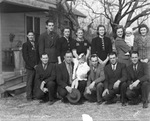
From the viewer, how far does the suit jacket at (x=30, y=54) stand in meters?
7.28

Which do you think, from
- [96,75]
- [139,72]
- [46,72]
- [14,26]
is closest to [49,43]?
[46,72]

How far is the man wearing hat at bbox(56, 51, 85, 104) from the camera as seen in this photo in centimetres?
685

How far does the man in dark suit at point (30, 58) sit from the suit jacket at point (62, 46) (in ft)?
2.12

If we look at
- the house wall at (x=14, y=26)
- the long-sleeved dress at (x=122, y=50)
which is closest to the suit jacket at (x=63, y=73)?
the long-sleeved dress at (x=122, y=50)

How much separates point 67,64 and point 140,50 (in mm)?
1804

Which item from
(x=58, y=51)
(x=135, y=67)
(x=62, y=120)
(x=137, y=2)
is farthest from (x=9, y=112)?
(x=137, y=2)

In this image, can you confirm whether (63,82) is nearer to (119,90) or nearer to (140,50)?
(119,90)

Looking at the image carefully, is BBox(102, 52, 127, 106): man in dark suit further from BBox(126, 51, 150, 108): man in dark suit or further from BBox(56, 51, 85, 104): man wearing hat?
BBox(56, 51, 85, 104): man wearing hat

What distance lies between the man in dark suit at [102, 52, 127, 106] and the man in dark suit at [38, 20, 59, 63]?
4.45ft

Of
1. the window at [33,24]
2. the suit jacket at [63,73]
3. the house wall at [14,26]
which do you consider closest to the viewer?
the suit jacket at [63,73]

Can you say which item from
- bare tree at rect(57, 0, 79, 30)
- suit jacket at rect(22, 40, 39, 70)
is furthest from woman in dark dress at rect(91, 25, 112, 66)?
bare tree at rect(57, 0, 79, 30)

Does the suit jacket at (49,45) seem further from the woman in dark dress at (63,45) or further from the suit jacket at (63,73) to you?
the suit jacket at (63,73)

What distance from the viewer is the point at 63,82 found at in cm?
690

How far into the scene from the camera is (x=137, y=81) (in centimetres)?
648
